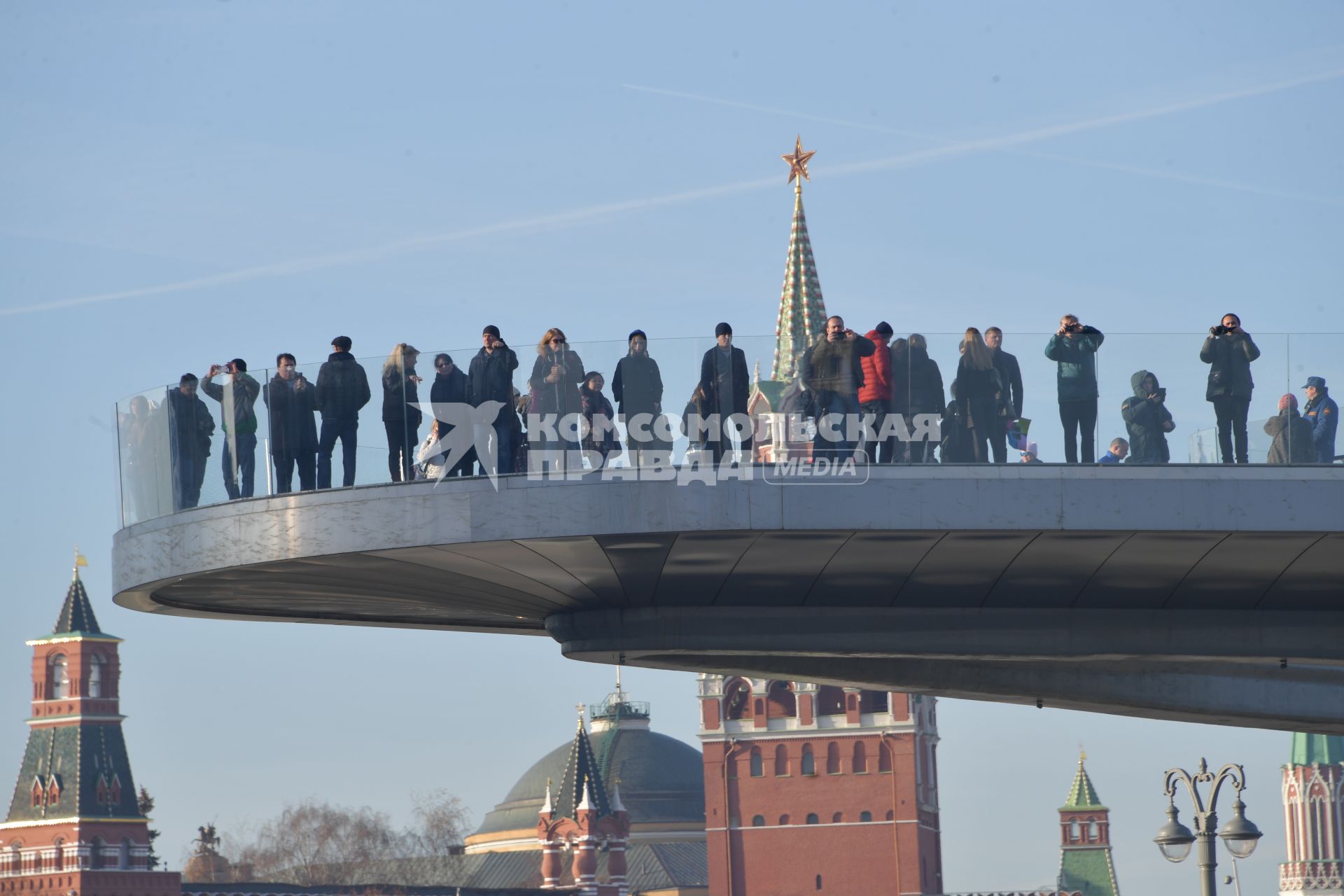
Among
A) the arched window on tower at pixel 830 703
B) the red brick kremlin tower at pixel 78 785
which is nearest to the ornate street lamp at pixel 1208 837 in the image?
the red brick kremlin tower at pixel 78 785

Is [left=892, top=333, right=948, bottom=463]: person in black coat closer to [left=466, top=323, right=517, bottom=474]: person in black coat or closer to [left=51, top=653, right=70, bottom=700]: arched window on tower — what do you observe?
[left=466, top=323, right=517, bottom=474]: person in black coat

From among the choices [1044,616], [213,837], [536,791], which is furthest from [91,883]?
[1044,616]

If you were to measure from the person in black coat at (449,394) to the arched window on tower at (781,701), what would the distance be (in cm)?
10791

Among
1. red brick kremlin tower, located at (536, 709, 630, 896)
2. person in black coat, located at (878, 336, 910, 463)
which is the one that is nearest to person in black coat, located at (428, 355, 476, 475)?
person in black coat, located at (878, 336, 910, 463)

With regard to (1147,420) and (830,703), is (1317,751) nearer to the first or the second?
(830,703)

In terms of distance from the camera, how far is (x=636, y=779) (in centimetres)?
15075

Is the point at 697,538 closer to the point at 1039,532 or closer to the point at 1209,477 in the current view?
the point at 1039,532

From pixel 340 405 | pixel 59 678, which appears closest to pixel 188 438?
pixel 340 405

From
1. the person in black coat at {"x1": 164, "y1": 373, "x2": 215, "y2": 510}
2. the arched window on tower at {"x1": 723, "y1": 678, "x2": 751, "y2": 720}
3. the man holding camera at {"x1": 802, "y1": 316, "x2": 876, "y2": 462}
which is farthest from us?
the arched window on tower at {"x1": 723, "y1": 678, "x2": 751, "y2": 720}

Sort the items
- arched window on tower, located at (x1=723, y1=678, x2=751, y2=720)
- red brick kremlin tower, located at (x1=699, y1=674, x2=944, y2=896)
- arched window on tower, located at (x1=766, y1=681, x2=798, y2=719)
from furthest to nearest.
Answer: arched window on tower, located at (x1=723, y1=678, x2=751, y2=720) < arched window on tower, located at (x1=766, y1=681, x2=798, y2=719) < red brick kremlin tower, located at (x1=699, y1=674, x2=944, y2=896)

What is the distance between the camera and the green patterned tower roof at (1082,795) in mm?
171875

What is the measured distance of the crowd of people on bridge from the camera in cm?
2256

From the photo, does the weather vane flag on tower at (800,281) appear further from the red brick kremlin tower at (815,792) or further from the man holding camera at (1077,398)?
the man holding camera at (1077,398)

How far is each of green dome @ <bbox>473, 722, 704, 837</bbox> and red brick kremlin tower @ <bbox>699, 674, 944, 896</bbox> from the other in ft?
63.6
